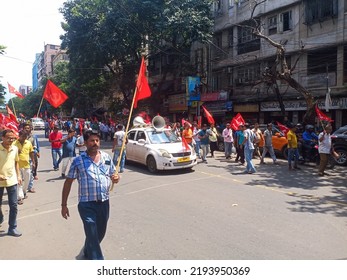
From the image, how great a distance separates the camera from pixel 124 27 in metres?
23.0

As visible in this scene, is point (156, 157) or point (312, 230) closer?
point (312, 230)

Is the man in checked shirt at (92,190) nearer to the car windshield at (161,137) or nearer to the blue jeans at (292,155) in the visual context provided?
the car windshield at (161,137)

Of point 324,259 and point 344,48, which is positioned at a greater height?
point 344,48

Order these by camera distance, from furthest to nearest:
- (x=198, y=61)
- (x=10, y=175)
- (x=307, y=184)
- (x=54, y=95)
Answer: (x=198, y=61) → (x=54, y=95) → (x=307, y=184) → (x=10, y=175)

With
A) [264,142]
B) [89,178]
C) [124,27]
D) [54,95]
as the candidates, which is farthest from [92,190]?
[124,27]

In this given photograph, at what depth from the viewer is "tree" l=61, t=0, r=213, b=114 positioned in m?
22.8

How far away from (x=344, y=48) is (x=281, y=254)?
16.9m

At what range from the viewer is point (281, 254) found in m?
4.26

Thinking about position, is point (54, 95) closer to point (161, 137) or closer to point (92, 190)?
point (161, 137)

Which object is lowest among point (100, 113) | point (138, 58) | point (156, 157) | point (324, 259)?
point (324, 259)

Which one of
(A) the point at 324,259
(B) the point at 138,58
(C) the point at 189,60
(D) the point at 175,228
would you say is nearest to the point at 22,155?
(D) the point at 175,228

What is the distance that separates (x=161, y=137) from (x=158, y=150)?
962mm

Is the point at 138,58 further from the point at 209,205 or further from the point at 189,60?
the point at 209,205

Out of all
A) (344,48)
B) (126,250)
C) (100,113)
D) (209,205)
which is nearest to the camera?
(126,250)
